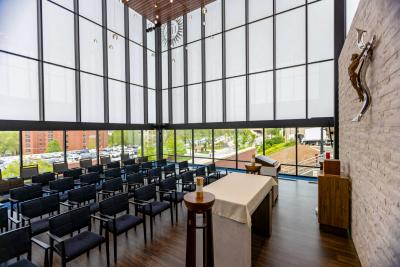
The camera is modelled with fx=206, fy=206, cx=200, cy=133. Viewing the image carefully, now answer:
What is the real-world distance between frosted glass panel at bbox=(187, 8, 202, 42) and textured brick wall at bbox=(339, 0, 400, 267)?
8.12m

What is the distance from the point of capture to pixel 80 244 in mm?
2547

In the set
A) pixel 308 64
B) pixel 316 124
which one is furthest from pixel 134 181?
pixel 308 64

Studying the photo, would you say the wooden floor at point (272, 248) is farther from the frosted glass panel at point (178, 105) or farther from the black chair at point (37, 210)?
the frosted glass panel at point (178, 105)

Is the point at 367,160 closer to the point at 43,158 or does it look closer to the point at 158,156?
the point at 43,158

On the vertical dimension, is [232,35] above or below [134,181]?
above

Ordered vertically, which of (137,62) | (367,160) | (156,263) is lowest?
(156,263)

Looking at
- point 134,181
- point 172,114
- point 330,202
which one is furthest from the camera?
point 172,114

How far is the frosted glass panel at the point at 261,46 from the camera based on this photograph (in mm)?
7980

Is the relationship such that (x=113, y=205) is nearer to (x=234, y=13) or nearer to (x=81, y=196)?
(x=81, y=196)

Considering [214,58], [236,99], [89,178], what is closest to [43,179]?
[89,178]

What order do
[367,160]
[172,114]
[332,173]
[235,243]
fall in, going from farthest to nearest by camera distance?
1. [172,114]
2. [332,173]
3. [367,160]
4. [235,243]

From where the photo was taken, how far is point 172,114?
35.7 ft

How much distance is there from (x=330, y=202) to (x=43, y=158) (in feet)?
26.5

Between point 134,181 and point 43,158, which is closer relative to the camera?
point 134,181
